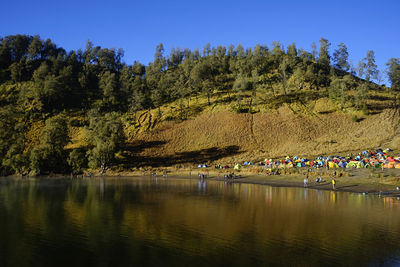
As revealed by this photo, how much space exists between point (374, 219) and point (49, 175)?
271 feet

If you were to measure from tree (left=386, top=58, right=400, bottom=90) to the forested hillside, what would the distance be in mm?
467

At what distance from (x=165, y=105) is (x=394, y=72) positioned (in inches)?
4073

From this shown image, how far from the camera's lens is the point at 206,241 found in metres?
23.7

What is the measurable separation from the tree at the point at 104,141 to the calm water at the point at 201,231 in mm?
45119

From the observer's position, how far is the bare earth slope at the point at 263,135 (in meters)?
95.7

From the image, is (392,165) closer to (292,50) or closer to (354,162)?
(354,162)

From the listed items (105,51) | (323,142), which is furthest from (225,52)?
(323,142)

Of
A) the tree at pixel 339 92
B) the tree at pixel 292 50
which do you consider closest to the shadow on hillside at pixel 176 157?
the tree at pixel 339 92

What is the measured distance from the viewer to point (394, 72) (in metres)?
142

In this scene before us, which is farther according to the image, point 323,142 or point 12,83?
point 12,83

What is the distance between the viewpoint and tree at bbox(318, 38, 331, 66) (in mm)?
163875

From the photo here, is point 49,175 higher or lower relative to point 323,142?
lower

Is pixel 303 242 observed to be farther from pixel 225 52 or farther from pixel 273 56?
pixel 225 52

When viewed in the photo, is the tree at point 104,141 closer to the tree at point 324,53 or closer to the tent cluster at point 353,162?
the tent cluster at point 353,162
